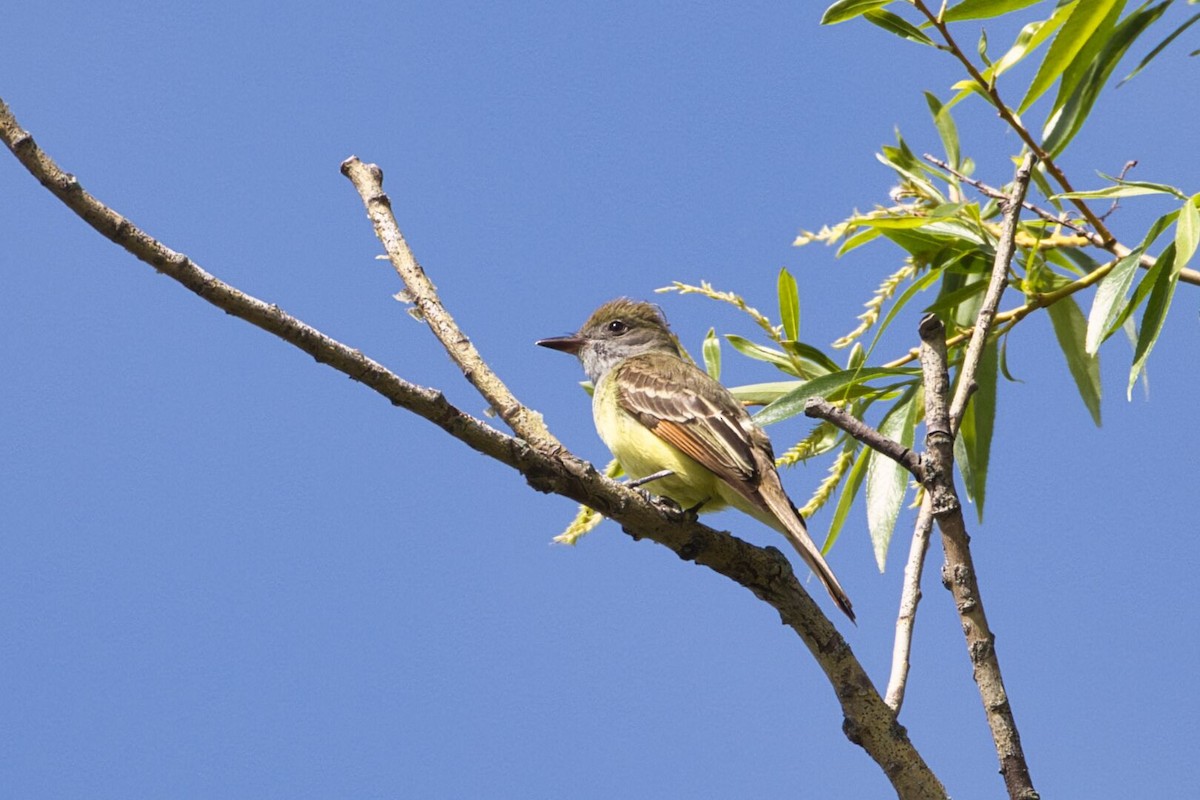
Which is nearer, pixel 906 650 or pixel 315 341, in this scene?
pixel 315 341

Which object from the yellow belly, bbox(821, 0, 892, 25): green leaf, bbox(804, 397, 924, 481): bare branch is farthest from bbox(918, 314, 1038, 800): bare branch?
the yellow belly

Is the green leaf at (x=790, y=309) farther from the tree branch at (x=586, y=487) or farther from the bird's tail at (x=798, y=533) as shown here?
the tree branch at (x=586, y=487)

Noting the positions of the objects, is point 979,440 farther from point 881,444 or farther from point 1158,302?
point 881,444

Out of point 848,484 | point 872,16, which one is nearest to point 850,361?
point 848,484

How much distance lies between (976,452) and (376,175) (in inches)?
84.6

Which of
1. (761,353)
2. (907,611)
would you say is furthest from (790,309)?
(907,611)

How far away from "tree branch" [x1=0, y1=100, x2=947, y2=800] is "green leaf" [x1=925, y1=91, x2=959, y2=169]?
73.9 inches

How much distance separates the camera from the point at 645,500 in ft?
11.4

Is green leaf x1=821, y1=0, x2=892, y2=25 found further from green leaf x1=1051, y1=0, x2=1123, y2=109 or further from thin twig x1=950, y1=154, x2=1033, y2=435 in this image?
thin twig x1=950, y1=154, x2=1033, y2=435

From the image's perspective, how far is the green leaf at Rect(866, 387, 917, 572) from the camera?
4172 millimetres

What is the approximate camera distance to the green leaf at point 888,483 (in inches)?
164

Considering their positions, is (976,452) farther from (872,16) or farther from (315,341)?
(315,341)

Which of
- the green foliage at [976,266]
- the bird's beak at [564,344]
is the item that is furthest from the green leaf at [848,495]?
the bird's beak at [564,344]

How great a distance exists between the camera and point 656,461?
5.20 m
